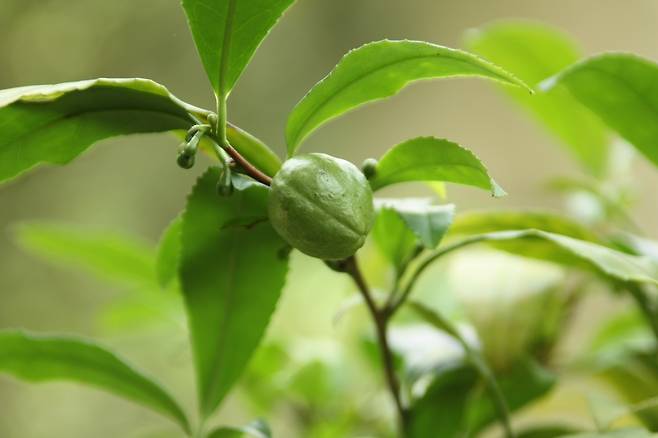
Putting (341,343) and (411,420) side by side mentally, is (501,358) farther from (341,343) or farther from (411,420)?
(341,343)

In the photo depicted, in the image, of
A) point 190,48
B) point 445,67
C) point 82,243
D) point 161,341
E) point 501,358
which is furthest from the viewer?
point 190,48

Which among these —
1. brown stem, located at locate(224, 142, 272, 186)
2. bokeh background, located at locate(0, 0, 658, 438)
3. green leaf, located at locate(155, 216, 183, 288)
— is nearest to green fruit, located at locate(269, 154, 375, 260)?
brown stem, located at locate(224, 142, 272, 186)

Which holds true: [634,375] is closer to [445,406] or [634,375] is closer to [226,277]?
[445,406]

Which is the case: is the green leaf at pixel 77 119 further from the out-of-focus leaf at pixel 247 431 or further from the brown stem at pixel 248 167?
the out-of-focus leaf at pixel 247 431

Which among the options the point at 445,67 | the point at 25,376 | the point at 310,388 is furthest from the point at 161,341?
the point at 445,67

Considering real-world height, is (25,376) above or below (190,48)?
above

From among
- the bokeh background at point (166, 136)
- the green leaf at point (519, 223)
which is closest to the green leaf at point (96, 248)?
the green leaf at point (519, 223)
